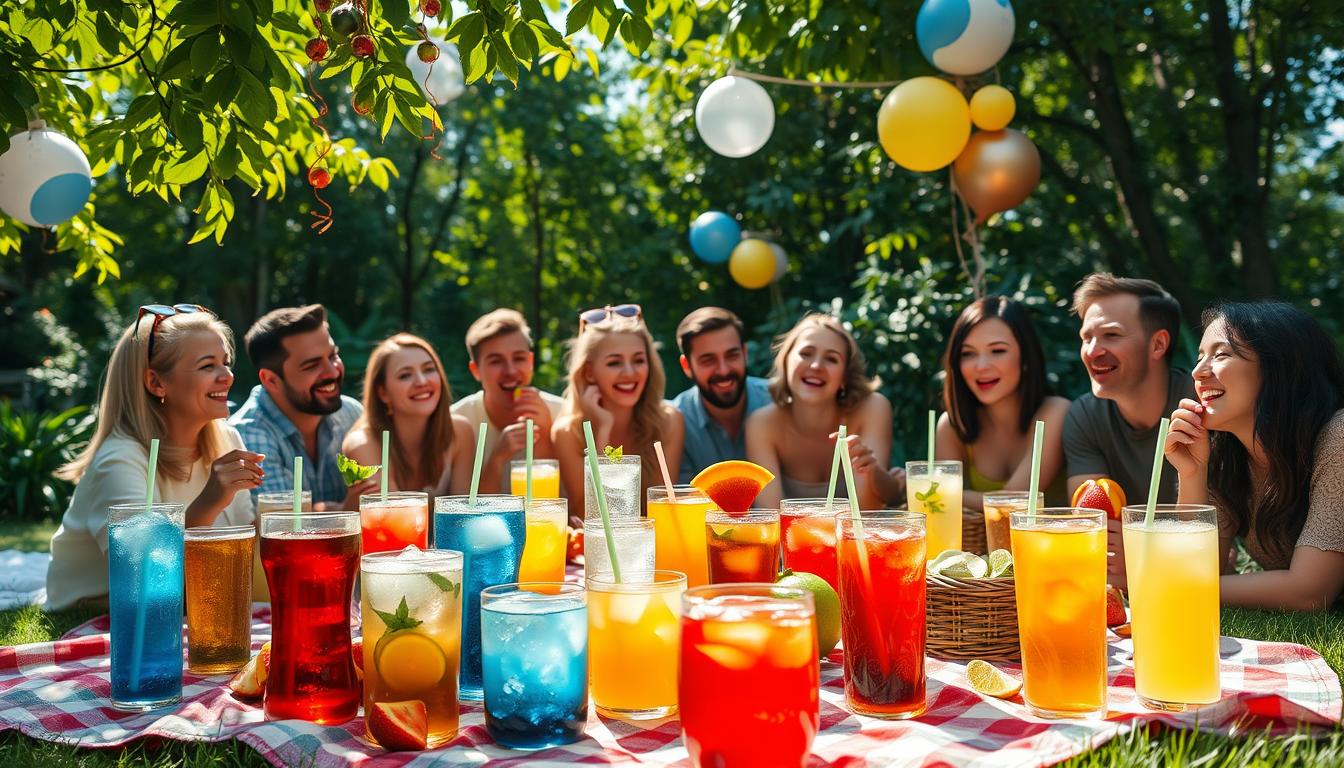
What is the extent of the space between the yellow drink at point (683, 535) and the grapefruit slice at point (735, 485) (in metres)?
0.19

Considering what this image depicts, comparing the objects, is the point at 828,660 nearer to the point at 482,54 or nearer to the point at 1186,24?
the point at 482,54

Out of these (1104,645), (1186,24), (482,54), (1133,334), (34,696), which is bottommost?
(34,696)

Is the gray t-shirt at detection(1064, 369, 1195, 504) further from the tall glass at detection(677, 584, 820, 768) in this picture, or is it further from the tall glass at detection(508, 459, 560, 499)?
the tall glass at detection(677, 584, 820, 768)

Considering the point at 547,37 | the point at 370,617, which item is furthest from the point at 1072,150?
the point at 370,617

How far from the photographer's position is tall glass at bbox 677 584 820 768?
164cm

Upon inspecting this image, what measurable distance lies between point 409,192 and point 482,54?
15506 mm

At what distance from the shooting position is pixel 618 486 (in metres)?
2.94

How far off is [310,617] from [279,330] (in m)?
3.11

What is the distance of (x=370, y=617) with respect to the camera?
191 centimetres

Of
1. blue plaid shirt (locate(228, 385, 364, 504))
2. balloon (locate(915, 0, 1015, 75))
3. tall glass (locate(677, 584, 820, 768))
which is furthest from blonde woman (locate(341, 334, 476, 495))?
balloon (locate(915, 0, 1015, 75))

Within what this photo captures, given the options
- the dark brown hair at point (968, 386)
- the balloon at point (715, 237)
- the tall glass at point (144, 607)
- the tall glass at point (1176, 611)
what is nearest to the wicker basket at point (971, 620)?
the tall glass at point (1176, 611)

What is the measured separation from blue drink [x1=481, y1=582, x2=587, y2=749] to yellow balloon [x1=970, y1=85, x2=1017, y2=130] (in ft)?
16.1

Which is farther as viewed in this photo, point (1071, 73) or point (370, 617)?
point (1071, 73)

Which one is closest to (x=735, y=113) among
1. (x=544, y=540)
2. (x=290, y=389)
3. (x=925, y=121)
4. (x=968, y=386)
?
(x=925, y=121)
